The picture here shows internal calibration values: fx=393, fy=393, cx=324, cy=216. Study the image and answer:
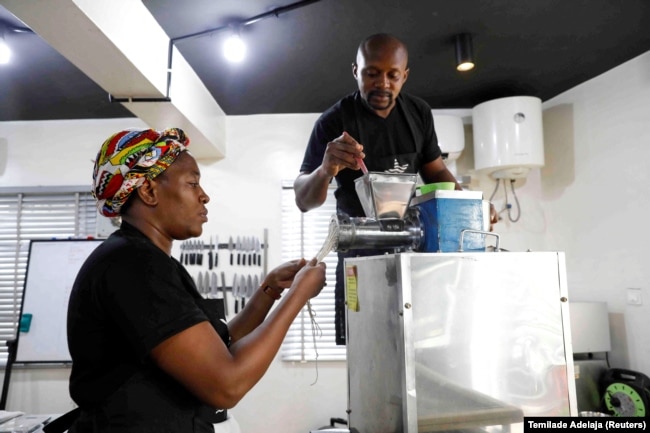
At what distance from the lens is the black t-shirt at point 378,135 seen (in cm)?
131

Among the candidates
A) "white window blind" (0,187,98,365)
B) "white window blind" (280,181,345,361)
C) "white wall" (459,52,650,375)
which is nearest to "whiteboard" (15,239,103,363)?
"white window blind" (0,187,98,365)

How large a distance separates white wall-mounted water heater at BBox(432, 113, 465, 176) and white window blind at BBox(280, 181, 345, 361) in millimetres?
940

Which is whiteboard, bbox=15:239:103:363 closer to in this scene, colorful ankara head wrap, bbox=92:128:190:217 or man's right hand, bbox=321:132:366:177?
colorful ankara head wrap, bbox=92:128:190:217

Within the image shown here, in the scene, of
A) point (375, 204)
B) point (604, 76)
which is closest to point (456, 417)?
point (375, 204)

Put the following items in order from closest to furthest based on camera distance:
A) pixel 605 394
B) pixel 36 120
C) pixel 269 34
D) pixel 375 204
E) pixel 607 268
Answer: pixel 375 204 < pixel 269 34 < pixel 605 394 < pixel 607 268 < pixel 36 120

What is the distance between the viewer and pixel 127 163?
912 millimetres

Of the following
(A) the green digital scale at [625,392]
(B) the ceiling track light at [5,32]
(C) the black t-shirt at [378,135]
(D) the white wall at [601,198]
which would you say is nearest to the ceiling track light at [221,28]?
(B) the ceiling track light at [5,32]

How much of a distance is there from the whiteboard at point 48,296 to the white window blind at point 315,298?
1485mm

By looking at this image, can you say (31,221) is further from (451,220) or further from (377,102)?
(451,220)

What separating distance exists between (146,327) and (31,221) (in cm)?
318

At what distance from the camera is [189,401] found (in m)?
0.85

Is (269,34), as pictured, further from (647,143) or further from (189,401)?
(647,143)

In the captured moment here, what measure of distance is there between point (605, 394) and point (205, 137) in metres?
3.03

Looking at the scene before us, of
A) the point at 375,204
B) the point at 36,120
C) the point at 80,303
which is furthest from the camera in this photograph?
the point at 36,120
